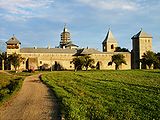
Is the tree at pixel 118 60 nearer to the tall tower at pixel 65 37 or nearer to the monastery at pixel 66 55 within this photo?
the monastery at pixel 66 55

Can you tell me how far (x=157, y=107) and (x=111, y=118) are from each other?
2.90 m

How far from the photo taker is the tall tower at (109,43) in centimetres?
8750

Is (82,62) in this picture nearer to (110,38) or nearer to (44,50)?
(44,50)

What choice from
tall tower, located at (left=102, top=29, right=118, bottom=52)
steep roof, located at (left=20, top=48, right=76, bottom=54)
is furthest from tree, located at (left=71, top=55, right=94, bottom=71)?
tall tower, located at (left=102, top=29, right=118, bottom=52)

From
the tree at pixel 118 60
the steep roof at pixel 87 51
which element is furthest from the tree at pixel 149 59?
the steep roof at pixel 87 51

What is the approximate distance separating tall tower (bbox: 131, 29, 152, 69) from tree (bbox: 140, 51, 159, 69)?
10.6ft

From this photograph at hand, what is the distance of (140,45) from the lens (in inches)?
3187

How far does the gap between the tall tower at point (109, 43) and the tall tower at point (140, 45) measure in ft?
20.8

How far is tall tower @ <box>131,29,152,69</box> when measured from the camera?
79812 millimetres

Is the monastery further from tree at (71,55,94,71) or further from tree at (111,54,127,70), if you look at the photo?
tree at (71,55,94,71)

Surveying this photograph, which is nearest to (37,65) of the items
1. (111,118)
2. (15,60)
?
(15,60)

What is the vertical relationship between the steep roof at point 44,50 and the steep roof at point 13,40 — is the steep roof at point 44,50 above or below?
below

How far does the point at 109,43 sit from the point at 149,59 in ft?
56.8

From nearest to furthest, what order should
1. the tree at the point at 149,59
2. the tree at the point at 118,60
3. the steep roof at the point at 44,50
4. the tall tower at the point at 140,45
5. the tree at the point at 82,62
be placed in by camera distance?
1. the tree at the point at 82,62
2. the tree at the point at 149,59
3. the tree at the point at 118,60
4. the steep roof at the point at 44,50
5. the tall tower at the point at 140,45
